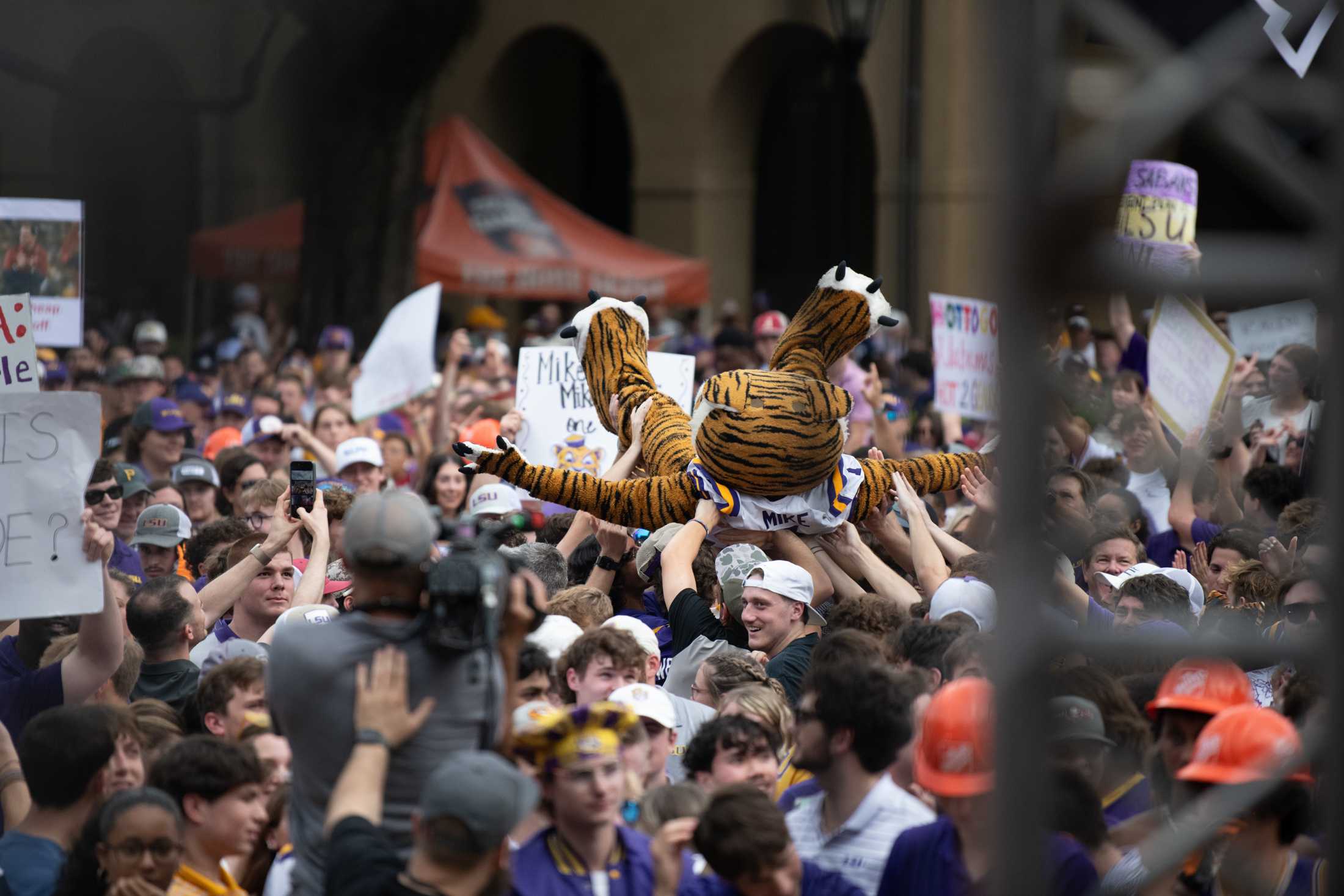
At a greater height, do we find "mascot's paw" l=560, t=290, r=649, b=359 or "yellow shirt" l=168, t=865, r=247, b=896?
"mascot's paw" l=560, t=290, r=649, b=359

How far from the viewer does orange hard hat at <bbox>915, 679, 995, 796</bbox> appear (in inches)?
150

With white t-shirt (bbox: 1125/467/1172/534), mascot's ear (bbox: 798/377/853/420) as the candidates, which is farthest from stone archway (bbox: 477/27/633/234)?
mascot's ear (bbox: 798/377/853/420)

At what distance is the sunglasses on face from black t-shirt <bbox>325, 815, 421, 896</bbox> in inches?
123

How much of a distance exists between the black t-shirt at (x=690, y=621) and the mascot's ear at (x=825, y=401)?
2.51 feet

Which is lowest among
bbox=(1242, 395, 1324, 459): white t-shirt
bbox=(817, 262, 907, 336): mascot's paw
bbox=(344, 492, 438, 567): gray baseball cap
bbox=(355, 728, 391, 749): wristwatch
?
bbox=(355, 728, 391, 749): wristwatch

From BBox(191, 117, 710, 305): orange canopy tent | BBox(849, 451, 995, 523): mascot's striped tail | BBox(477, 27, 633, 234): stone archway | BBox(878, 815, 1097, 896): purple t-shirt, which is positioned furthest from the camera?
BBox(477, 27, 633, 234): stone archway

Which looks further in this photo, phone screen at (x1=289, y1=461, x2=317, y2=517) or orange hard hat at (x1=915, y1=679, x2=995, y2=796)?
phone screen at (x1=289, y1=461, x2=317, y2=517)

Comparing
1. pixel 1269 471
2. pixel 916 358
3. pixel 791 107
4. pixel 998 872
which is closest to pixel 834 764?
pixel 998 872

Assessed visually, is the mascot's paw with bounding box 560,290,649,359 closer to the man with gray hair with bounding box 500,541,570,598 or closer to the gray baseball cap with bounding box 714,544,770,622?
the man with gray hair with bounding box 500,541,570,598

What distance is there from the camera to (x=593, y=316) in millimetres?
6902

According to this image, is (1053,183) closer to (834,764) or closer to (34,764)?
(834,764)

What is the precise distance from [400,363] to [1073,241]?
8717 millimetres

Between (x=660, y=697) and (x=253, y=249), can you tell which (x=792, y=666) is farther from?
(x=253, y=249)

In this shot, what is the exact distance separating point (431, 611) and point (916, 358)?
11187 mm
